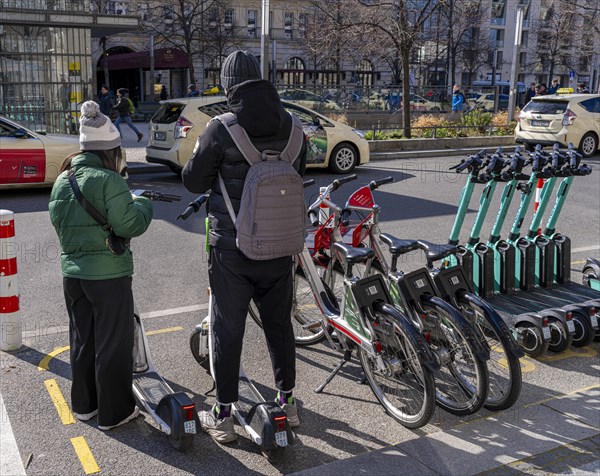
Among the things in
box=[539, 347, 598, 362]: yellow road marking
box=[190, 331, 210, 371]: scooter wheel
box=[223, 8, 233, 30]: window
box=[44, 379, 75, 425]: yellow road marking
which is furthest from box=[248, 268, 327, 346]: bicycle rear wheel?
box=[223, 8, 233, 30]: window

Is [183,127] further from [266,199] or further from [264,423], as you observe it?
[264,423]

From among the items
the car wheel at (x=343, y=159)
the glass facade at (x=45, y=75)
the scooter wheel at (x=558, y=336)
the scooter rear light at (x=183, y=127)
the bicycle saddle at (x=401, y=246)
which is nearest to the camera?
the bicycle saddle at (x=401, y=246)

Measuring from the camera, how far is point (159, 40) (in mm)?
49062

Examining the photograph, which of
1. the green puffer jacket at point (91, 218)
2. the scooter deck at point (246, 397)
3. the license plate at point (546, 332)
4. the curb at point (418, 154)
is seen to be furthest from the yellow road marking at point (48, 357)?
the curb at point (418, 154)

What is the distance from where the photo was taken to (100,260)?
375 centimetres

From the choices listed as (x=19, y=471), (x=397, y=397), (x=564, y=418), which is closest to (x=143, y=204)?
(x=19, y=471)

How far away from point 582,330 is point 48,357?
12.5 feet

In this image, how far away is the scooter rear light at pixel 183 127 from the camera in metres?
12.8

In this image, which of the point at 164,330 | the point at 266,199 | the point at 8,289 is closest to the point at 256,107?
the point at 266,199

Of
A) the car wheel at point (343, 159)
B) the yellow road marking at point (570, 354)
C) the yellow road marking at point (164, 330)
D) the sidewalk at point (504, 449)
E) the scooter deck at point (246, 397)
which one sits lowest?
the yellow road marking at point (164, 330)

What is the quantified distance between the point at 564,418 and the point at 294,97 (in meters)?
20.5

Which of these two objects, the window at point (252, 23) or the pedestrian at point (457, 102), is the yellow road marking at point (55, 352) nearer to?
the pedestrian at point (457, 102)

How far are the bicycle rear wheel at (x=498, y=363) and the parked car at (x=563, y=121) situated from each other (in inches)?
574

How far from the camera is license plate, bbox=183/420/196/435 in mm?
3633
